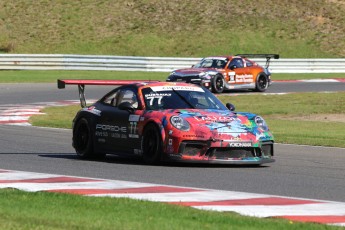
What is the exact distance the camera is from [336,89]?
3788cm

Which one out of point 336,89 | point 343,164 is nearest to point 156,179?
point 343,164

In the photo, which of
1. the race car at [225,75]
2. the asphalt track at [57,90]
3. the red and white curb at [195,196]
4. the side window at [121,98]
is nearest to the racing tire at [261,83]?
the race car at [225,75]

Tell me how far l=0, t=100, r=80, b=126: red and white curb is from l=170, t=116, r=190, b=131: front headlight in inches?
362

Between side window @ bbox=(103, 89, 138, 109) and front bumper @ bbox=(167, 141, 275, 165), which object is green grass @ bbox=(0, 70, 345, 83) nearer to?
side window @ bbox=(103, 89, 138, 109)

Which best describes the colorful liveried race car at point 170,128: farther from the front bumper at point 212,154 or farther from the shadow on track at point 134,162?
the shadow on track at point 134,162

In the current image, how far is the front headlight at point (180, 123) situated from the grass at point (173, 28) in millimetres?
37993

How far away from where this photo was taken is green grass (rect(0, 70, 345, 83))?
40.7 metres

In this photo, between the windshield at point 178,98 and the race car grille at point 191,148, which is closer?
the race car grille at point 191,148

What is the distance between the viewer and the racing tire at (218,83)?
35.0 metres

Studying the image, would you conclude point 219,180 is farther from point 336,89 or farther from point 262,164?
point 336,89

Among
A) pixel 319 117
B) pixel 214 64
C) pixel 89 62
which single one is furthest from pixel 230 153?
pixel 89 62

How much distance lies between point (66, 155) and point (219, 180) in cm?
418

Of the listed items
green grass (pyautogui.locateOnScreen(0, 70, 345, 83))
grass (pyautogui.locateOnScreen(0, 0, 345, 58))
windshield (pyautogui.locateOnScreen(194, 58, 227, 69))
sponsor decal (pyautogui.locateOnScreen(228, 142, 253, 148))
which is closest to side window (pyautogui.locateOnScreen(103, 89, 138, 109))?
sponsor decal (pyautogui.locateOnScreen(228, 142, 253, 148))

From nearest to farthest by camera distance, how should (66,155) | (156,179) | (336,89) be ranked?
1. (156,179)
2. (66,155)
3. (336,89)
